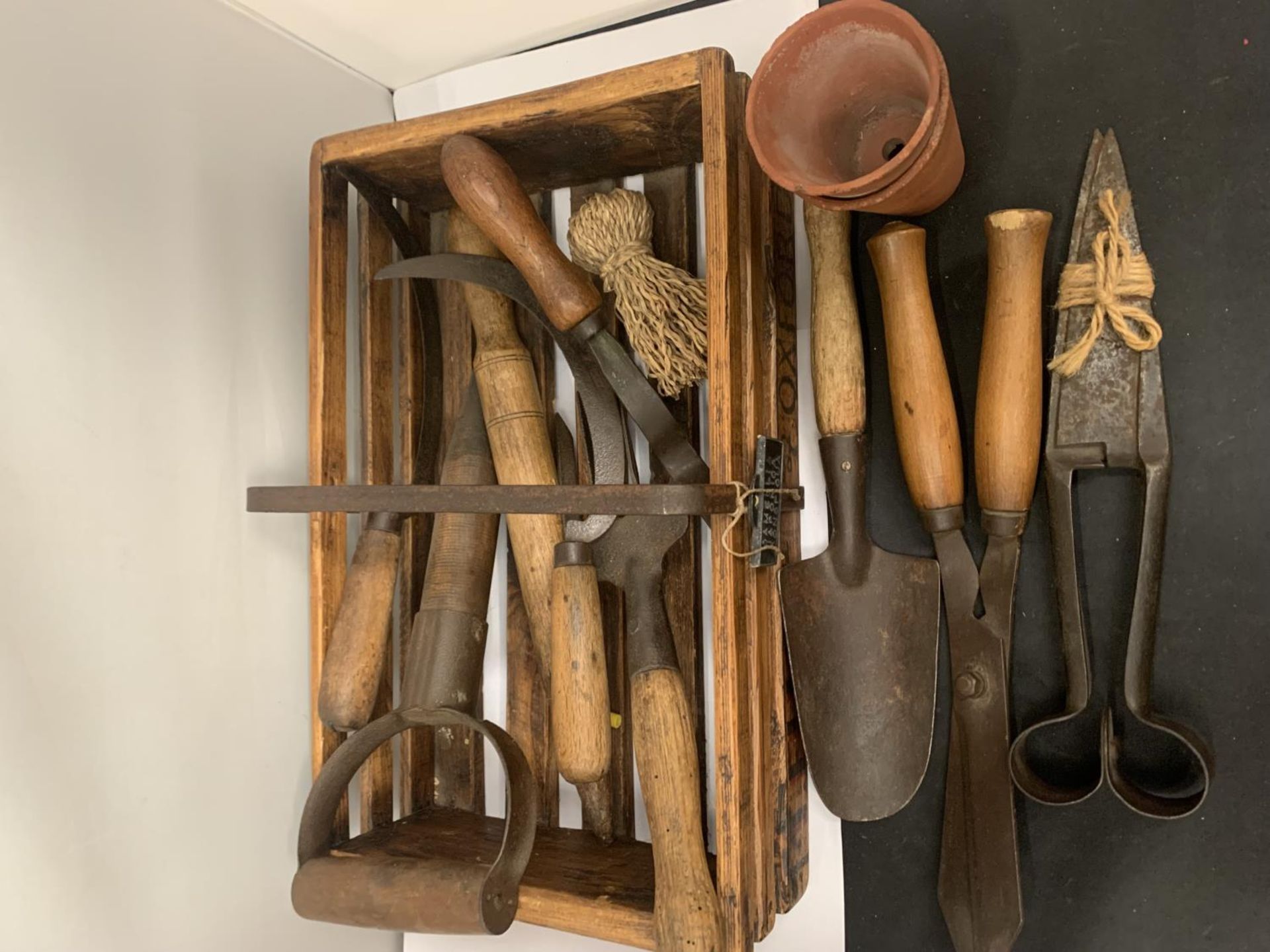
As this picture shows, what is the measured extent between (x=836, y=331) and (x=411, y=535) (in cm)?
44

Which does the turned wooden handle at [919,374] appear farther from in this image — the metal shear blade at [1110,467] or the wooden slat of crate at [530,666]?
the wooden slat of crate at [530,666]

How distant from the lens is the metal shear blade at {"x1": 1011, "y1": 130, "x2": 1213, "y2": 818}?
0.66 metres

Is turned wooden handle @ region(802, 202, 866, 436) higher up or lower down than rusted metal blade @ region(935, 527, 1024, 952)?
higher up

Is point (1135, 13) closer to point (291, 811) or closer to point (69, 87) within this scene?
point (69, 87)

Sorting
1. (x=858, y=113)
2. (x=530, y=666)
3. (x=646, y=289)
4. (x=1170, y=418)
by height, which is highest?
(x=858, y=113)

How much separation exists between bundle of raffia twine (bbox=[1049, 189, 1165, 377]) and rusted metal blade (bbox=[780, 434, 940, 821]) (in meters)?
0.18

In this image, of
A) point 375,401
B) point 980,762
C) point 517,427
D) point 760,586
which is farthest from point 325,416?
point 980,762

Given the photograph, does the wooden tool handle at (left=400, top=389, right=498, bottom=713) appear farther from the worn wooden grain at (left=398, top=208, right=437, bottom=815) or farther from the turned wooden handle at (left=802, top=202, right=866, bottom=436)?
the turned wooden handle at (left=802, top=202, right=866, bottom=436)

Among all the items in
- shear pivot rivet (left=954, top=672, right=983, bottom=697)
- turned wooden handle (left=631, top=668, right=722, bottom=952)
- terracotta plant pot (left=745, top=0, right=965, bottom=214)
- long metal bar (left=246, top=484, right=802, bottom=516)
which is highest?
terracotta plant pot (left=745, top=0, right=965, bottom=214)

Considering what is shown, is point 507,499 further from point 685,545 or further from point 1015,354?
point 1015,354

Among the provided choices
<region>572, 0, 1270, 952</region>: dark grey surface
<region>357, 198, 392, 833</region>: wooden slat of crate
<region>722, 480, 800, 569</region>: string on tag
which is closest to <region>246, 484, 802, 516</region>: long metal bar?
<region>722, 480, 800, 569</region>: string on tag

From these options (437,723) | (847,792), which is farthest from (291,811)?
(847,792)

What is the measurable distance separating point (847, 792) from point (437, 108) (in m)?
0.78

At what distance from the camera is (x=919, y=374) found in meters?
0.72
